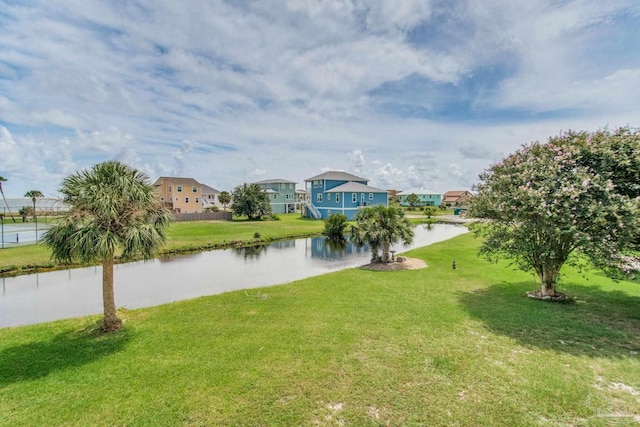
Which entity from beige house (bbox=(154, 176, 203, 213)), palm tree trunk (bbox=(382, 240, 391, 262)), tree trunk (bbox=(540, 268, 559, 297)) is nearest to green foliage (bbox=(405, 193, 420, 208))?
Answer: beige house (bbox=(154, 176, 203, 213))

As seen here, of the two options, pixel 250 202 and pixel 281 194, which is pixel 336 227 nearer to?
pixel 250 202

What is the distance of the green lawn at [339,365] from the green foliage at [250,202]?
37.1 m

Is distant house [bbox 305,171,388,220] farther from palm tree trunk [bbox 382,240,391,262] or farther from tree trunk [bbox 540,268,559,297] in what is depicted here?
tree trunk [bbox 540,268,559,297]

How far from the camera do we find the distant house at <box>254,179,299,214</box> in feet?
211

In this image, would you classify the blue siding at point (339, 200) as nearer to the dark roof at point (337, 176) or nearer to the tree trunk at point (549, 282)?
the dark roof at point (337, 176)

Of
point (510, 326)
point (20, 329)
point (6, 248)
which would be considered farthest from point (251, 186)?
point (510, 326)

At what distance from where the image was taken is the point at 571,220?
765 centimetres

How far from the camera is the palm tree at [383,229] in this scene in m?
16.2

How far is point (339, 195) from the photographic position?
46.7 m

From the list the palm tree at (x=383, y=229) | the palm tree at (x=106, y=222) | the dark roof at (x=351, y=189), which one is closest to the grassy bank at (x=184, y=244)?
the palm tree at (x=106, y=222)

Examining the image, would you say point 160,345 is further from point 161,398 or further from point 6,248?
point 6,248

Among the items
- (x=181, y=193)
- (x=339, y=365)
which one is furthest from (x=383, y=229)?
(x=181, y=193)

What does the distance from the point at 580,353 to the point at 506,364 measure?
178 cm

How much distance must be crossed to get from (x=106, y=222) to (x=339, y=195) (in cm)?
4027
